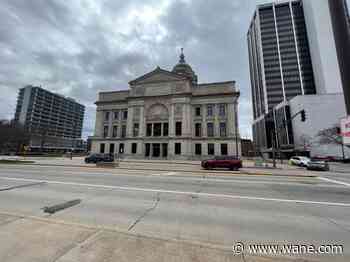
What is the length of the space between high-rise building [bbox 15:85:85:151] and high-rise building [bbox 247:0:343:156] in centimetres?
11601

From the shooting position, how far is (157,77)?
159 feet

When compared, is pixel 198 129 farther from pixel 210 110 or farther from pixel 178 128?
pixel 210 110

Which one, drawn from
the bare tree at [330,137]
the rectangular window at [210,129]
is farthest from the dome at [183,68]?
the bare tree at [330,137]

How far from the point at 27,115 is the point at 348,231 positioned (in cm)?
14390

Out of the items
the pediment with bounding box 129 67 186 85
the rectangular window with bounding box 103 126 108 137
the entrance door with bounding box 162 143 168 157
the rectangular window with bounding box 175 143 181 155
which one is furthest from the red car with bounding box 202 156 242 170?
the rectangular window with bounding box 103 126 108 137

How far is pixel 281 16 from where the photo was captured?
331ft

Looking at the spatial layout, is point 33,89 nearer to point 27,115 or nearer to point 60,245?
point 27,115

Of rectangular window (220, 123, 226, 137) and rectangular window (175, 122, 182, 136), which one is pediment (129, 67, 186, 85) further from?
rectangular window (220, 123, 226, 137)

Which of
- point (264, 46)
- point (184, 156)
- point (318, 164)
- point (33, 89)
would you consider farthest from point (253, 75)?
point (33, 89)

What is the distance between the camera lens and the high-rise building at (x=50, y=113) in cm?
10419

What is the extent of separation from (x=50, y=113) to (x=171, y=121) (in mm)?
112226

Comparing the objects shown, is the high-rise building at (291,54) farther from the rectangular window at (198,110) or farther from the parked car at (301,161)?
the parked car at (301,161)

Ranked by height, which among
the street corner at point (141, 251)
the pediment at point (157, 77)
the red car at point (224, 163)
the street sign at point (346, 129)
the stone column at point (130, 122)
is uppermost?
the pediment at point (157, 77)

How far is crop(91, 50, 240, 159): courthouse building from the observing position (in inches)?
1698
